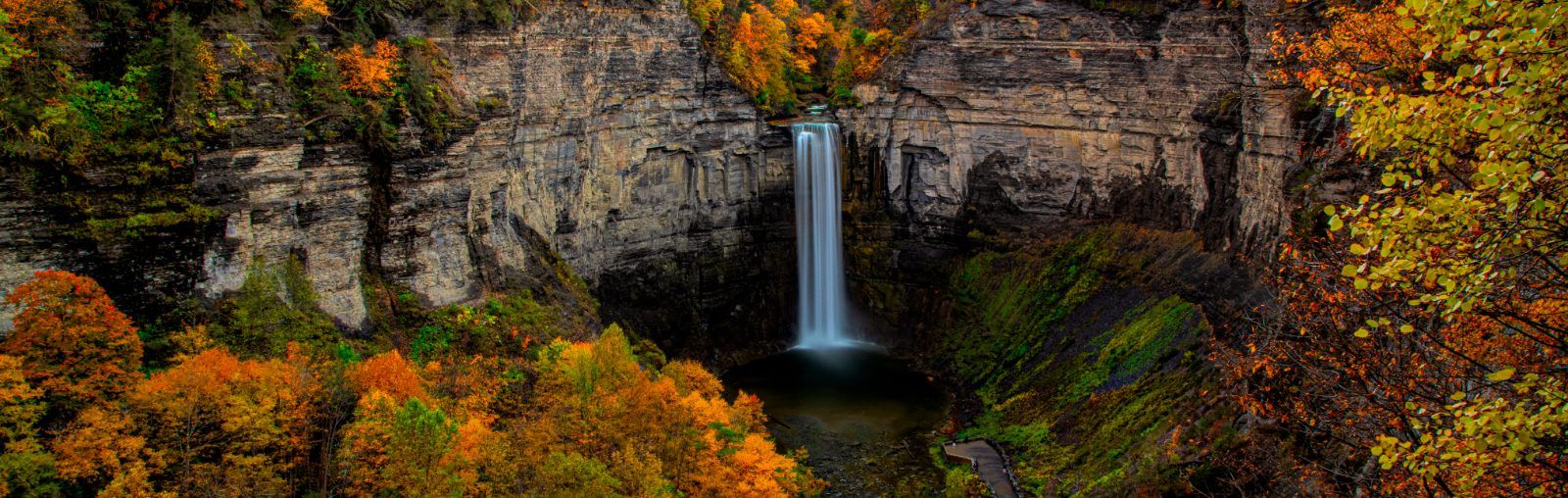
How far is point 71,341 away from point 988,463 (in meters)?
33.0

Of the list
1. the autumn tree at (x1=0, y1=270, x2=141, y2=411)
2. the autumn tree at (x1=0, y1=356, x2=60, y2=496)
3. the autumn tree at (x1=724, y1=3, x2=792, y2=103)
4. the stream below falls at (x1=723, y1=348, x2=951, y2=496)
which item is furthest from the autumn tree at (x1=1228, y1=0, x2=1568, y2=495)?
the autumn tree at (x1=724, y1=3, x2=792, y2=103)

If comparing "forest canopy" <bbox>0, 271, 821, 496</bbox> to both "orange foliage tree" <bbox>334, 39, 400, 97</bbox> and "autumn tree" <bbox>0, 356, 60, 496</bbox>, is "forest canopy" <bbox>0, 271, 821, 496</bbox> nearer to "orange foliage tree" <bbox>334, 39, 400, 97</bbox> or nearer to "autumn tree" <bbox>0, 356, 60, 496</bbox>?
"autumn tree" <bbox>0, 356, 60, 496</bbox>

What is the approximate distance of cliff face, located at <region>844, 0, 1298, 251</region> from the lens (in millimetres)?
43750

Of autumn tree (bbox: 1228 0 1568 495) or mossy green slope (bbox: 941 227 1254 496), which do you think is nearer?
autumn tree (bbox: 1228 0 1568 495)

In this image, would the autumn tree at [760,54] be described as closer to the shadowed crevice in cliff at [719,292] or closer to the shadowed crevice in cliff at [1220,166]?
the shadowed crevice in cliff at [719,292]

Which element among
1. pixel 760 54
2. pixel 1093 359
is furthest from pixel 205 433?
pixel 760 54

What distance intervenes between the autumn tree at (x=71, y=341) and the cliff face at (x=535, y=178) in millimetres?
4200

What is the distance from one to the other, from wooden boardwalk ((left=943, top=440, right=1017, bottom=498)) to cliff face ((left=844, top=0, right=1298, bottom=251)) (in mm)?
13616

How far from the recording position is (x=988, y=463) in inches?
1674

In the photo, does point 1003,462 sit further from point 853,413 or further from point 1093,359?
point 853,413

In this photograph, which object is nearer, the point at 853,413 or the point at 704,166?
the point at 853,413

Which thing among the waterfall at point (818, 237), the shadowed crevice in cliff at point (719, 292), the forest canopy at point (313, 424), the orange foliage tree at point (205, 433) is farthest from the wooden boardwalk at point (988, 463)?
the orange foliage tree at point (205, 433)

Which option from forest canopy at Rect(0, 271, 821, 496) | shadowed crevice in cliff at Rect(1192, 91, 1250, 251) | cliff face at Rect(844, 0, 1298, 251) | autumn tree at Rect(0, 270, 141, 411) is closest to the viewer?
forest canopy at Rect(0, 271, 821, 496)

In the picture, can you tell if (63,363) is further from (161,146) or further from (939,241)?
(939,241)
